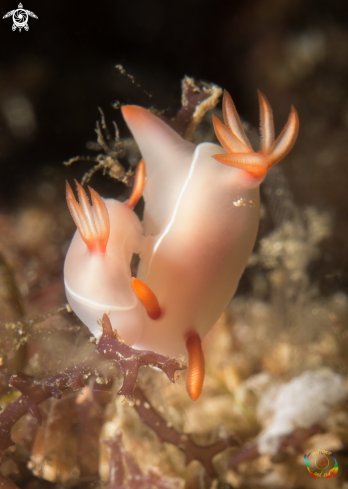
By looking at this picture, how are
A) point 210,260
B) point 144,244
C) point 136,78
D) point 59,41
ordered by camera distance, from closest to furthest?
point 210,260, point 144,244, point 59,41, point 136,78

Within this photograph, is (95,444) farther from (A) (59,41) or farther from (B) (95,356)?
(A) (59,41)

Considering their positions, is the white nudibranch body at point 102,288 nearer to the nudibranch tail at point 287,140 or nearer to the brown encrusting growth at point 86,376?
the brown encrusting growth at point 86,376

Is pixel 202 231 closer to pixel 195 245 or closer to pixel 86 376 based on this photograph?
pixel 195 245

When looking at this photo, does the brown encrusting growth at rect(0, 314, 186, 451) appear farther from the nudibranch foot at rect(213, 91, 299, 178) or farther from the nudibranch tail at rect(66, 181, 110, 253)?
the nudibranch foot at rect(213, 91, 299, 178)

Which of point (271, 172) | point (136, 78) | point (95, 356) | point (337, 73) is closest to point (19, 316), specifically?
point (95, 356)

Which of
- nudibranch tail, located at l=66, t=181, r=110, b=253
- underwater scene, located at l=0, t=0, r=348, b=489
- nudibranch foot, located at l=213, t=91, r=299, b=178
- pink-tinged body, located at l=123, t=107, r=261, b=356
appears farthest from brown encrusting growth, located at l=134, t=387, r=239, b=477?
nudibranch foot, located at l=213, t=91, r=299, b=178
